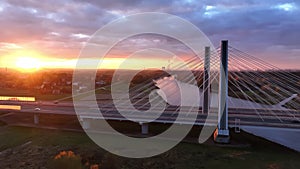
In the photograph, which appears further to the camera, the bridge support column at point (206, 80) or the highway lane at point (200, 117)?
the bridge support column at point (206, 80)

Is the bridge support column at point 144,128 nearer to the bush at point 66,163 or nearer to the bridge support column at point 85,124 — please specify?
the bridge support column at point 85,124

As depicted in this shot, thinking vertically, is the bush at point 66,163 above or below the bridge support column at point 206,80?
below

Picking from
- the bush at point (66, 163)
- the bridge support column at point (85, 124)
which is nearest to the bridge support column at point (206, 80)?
the bridge support column at point (85, 124)

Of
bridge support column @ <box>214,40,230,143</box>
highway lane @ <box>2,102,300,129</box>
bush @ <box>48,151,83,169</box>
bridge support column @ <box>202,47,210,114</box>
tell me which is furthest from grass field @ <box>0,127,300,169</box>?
bridge support column @ <box>202,47,210,114</box>

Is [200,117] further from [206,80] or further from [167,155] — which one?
[167,155]

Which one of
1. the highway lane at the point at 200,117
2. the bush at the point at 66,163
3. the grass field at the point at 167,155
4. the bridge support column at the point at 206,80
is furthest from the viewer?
the bridge support column at the point at 206,80

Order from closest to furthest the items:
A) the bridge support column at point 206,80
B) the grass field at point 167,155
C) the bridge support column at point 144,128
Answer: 1. the grass field at point 167,155
2. the bridge support column at point 144,128
3. the bridge support column at point 206,80

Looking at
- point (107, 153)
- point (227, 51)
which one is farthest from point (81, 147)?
point (227, 51)

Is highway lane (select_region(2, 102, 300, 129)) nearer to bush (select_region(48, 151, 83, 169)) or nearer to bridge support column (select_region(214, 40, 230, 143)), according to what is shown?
bridge support column (select_region(214, 40, 230, 143))

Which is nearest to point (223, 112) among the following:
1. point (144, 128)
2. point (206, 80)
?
point (206, 80)
